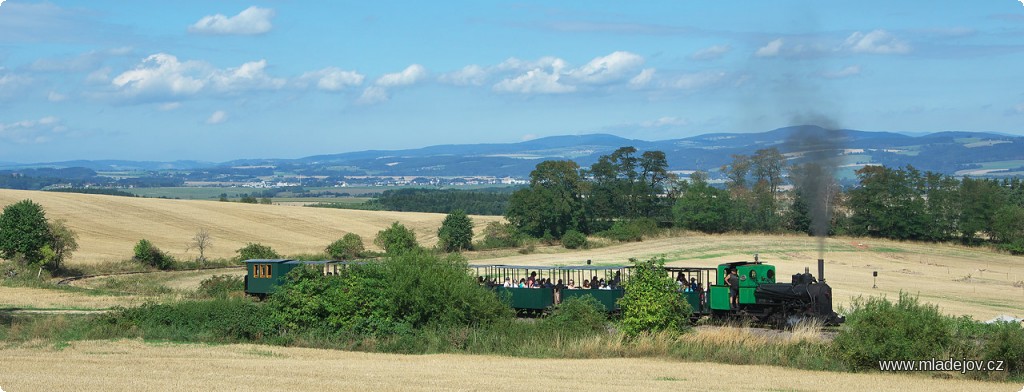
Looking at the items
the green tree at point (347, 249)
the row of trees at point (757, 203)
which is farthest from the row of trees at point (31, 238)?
the row of trees at point (757, 203)

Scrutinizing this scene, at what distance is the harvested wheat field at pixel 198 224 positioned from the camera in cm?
7362

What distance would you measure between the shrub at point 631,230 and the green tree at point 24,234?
153 ft

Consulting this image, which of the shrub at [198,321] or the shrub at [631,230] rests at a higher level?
the shrub at [198,321]

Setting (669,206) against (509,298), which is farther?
(669,206)

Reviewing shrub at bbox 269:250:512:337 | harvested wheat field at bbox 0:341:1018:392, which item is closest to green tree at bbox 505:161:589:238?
shrub at bbox 269:250:512:337

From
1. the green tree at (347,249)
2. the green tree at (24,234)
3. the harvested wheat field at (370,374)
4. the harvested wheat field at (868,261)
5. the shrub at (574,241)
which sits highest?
the green tree at (24,234)

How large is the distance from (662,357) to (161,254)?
44.8 metres

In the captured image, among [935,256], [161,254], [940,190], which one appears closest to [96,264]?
[161,254]

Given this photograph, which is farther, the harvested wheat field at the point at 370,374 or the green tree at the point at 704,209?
the green tree at the point at 704,209

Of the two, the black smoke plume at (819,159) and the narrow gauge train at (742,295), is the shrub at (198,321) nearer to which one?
the narrow gauge train at (742,295)

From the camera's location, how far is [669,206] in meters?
94.5

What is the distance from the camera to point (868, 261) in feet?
226

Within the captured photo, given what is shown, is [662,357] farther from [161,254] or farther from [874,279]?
[161,254]

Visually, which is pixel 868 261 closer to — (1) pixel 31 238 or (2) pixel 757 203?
(2) pixel 757 203
